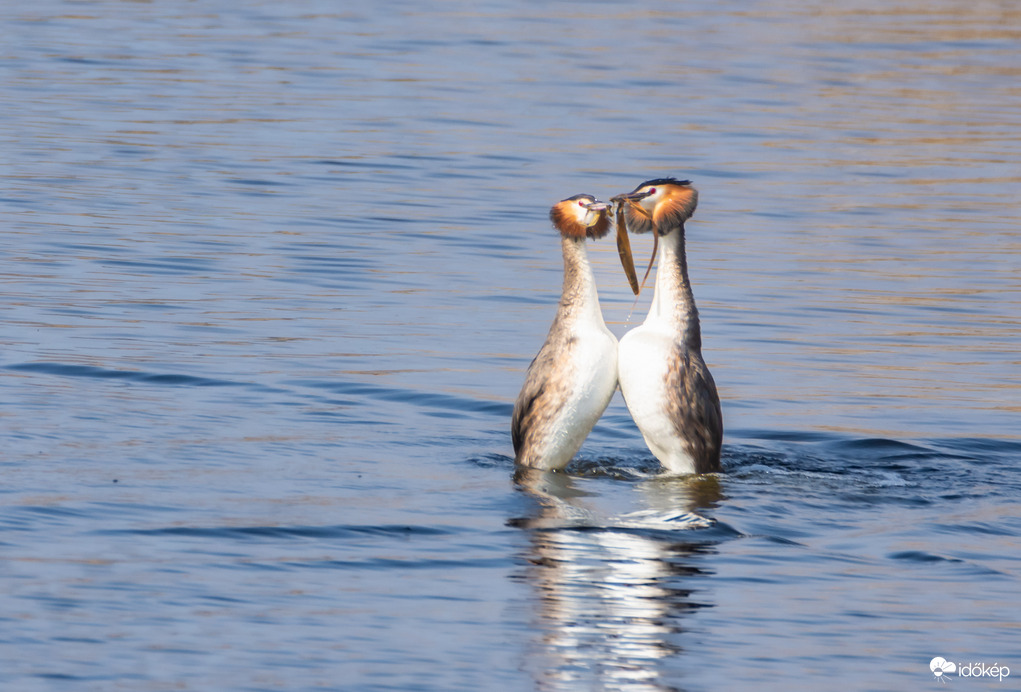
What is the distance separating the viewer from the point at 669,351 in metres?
8.80

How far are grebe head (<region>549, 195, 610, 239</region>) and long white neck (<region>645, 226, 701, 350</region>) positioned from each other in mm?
345

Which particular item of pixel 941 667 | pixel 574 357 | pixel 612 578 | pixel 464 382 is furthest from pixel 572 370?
pixel 941 667

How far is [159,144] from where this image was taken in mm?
19094

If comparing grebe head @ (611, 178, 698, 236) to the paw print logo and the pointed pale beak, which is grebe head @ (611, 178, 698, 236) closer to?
the pointed pale beak

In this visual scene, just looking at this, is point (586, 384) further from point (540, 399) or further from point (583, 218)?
point (583, 218)

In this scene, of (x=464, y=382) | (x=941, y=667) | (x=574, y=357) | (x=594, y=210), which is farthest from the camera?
(x=464, y=382)

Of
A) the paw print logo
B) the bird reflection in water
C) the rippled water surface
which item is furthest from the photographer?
the rippled water surface

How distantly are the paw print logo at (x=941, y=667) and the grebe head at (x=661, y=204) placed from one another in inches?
118

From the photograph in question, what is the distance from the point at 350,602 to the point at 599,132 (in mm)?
14738

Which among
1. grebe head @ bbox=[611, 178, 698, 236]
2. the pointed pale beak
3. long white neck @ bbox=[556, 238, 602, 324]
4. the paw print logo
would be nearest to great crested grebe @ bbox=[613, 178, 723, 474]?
grebe head @ bbox=[611, 178, 698, 236]

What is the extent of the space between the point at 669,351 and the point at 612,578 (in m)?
1.90

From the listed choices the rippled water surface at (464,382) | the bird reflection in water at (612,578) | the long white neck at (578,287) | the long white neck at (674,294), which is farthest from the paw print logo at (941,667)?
the long white neck at (578,287)

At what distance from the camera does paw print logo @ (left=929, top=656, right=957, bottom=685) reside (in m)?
6.39

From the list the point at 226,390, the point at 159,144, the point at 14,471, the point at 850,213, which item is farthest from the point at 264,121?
the point at 14,471
